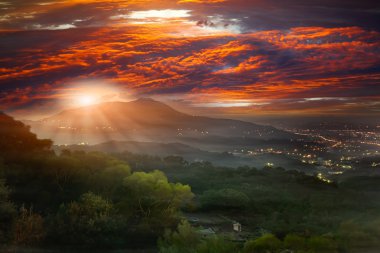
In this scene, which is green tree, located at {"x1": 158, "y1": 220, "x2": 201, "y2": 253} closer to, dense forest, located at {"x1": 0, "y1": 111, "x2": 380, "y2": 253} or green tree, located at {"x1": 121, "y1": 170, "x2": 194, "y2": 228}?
dense forest, located at {"x1": 0, "y1": 111, "x2": 380, "y2": 253}

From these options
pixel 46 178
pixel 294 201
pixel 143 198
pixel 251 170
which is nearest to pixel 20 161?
pixel 46 178

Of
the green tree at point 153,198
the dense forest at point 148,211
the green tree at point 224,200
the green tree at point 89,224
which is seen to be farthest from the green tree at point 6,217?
the green tree at point 224,200

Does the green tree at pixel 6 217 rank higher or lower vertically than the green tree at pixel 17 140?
higher

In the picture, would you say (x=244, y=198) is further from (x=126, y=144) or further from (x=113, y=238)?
(x=126, y=144)

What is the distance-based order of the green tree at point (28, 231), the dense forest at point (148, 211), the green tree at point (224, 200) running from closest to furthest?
the dense forest at point (148, 211) → the green tree at point (28, 231) → the green tree at point (224, 200)

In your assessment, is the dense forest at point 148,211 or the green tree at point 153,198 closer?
the dense forest at point 148,211

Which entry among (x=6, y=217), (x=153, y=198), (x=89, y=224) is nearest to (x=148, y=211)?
(x=153, y=198)

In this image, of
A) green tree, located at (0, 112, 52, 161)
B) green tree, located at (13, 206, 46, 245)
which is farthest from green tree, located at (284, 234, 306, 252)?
green tree, located at (0, 112, 52, 161)

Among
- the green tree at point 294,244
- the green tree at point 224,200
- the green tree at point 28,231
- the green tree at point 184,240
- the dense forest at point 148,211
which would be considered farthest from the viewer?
the green tree at point 224,200

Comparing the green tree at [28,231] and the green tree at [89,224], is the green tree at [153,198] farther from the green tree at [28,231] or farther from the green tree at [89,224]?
the green tree at [28,231]
